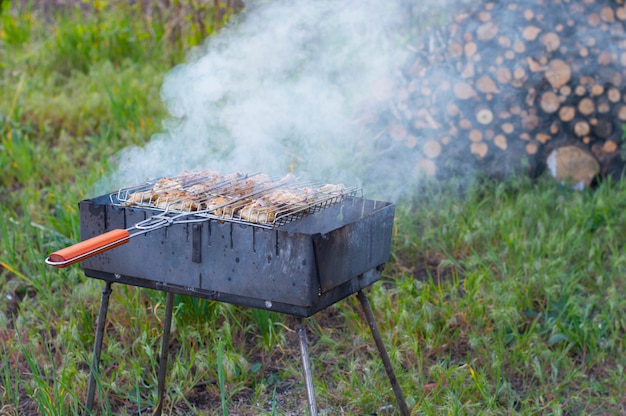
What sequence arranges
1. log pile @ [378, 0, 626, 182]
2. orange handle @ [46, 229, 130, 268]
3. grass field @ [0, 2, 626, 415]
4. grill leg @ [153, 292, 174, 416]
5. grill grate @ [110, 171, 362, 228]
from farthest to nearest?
1. log pile @ [378, 0, 626, 182]
2. grass field @ [0, 2, 626, 415]
3. grill leg @ [153, 292, 174, 416]
4. grill grate @ [110, 171, 362, 228]
5. orange handle @ [46, 229, 130, 268]

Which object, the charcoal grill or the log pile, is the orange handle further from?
the log pile

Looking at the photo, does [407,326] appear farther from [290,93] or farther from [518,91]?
[518,91]

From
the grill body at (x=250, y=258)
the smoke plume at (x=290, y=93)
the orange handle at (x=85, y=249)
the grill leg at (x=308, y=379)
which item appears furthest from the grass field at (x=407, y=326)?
the orange handle at (x=85, y=249)

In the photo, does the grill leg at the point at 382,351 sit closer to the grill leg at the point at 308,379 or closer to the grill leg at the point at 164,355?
the grill leg at the point at 308,379

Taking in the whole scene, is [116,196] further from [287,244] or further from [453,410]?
[453,410]

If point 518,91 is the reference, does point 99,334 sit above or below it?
below

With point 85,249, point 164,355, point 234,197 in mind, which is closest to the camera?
point 85,249

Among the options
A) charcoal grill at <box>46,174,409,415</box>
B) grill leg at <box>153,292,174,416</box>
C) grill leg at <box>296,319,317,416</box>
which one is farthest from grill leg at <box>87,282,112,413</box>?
grill leg at <box>296,319,317,416</box>

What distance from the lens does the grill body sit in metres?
2.38

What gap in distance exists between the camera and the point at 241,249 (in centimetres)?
244

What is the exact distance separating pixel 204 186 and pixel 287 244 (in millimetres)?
556

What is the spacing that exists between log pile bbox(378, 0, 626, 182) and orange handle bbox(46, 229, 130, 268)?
2.89m

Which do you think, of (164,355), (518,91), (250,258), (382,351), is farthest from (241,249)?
(518,91)

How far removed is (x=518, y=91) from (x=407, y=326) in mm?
2030
